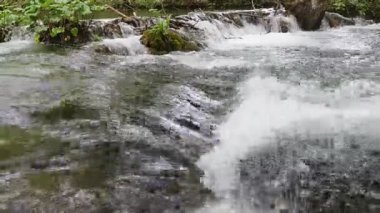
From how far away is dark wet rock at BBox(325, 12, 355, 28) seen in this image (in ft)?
51.7

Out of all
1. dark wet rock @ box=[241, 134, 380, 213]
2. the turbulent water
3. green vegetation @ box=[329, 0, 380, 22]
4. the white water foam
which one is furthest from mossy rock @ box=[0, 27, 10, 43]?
green vegetation @ box=[329, 0, 380, 22]

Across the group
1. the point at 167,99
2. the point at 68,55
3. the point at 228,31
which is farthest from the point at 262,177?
the point at 228,31

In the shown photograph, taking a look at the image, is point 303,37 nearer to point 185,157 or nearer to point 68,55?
point 68,55

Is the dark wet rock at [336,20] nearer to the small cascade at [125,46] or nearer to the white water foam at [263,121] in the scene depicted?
the small cascade at [125,46]

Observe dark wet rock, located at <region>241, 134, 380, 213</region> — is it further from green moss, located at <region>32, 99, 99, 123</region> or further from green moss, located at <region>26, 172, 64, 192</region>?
green moss, located at <region>32, 99, 99, 123</region>

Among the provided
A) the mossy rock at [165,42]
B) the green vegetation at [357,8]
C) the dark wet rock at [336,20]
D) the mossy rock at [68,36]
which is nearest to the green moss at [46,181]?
the mossy rock at [165,42]

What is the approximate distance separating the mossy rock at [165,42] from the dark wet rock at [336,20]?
6.80 meters

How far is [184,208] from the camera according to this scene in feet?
11.2

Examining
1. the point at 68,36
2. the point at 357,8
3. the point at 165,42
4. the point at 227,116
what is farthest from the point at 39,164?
the point at 357,8

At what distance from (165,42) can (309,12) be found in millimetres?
6630

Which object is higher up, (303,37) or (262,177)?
(262,177)

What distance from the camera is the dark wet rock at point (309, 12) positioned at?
49.7 feet

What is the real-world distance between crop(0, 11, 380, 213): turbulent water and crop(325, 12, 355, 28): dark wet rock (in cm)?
570

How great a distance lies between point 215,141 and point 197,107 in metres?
1.22
